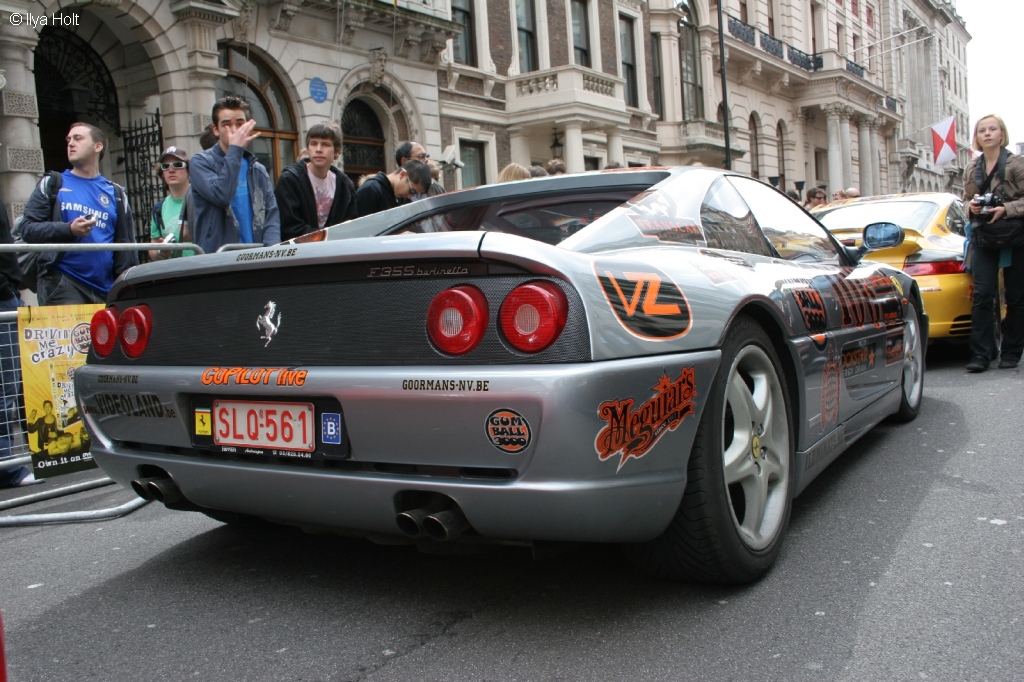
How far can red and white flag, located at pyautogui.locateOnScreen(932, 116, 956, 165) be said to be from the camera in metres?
22.4

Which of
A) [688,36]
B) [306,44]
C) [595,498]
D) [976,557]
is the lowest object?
[976,557]

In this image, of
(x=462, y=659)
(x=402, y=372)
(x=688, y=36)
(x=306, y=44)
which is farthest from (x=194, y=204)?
(x=688, y=36)

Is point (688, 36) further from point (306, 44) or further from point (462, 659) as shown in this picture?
point (462, 659)

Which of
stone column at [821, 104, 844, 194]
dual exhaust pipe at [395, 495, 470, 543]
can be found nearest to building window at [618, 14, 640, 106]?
stone column at [821, 104, 844, 194]

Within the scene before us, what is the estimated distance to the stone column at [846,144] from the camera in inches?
1684

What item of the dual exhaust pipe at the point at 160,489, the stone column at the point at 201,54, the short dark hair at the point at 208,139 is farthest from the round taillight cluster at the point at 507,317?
the stone column at the point at 201,54

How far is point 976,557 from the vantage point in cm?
290

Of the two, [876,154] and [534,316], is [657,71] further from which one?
[534,316]

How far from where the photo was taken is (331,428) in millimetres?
2441

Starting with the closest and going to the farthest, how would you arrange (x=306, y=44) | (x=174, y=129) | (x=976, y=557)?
(x=976, y=557), (x=174, y=129), (x=306, y=44)

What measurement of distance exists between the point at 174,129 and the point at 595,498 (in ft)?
41.3

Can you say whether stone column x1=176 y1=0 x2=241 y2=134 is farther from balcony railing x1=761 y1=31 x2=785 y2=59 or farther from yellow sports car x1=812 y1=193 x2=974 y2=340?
balcony railing x1=761 y1=31 x2=785 y2=59

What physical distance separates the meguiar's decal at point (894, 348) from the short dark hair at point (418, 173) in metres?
3.43

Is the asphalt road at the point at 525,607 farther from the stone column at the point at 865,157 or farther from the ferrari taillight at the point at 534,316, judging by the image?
the stone column at the point at 865,157
